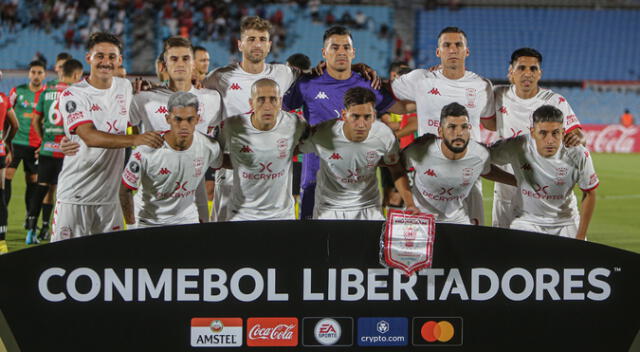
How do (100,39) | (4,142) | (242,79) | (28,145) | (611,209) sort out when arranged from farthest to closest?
(611,209) → (28,145) → (4,142) → (242,79) → (100,39)

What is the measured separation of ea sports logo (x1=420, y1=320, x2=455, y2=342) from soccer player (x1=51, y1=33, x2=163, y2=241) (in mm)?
2702

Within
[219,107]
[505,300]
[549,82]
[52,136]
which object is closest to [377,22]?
[549,82]

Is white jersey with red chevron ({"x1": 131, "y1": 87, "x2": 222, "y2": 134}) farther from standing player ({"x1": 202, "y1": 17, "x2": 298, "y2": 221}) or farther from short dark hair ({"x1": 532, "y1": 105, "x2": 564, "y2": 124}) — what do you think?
short dark hair ({"x1": 532, "y1": 105, "x2": 564, "y2": 124})

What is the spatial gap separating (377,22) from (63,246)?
2543cm

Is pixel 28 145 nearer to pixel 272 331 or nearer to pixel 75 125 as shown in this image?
pixel 75 125

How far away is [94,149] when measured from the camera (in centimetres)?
484

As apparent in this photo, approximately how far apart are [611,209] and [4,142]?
8387 mm

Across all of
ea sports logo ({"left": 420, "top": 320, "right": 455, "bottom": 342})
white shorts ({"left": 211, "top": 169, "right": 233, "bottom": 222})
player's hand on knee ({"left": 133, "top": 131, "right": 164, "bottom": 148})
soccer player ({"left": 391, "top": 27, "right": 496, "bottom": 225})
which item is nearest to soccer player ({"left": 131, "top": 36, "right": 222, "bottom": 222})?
white shorts ({"left": 211, "top": 169, "right": 233, "bottom": 222})

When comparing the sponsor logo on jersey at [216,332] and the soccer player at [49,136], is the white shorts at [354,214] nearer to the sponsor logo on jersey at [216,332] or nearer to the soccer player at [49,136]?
the sponsor logo on jersey at [216,332]

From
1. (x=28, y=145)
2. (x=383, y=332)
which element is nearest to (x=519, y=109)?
(x=383, y=332)

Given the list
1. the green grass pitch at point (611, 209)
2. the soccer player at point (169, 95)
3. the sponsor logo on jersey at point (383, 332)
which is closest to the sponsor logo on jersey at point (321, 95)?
the soccer player at point (169, 95)

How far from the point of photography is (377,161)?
14.4 ft

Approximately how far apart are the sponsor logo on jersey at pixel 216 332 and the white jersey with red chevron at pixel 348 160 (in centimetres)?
198

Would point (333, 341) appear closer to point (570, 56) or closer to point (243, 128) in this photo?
point (243, 128)
